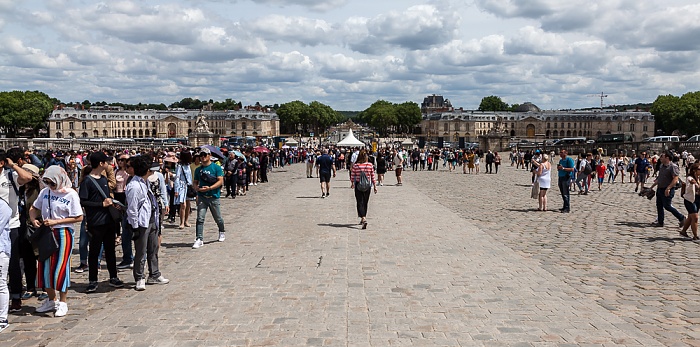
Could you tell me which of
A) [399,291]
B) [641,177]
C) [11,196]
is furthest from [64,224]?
[641,177]

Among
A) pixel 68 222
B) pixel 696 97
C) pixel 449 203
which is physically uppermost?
pixel 696 97

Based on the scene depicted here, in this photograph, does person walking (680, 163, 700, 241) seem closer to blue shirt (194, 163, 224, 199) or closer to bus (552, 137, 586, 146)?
blue shirt (194, 163, 224, 199)

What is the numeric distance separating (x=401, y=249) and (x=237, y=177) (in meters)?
12.0

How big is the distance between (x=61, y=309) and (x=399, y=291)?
13.1 ft

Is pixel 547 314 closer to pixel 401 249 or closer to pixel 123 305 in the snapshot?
pixel 401 249

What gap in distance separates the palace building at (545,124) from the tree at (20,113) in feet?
278

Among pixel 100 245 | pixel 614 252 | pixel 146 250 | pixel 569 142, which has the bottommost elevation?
pixel 614 252

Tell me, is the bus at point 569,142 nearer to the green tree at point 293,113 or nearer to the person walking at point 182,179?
the person walking at point 182,179

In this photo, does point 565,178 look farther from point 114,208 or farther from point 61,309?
point 61,309

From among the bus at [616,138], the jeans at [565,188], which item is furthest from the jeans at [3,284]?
the bus at [616,138]

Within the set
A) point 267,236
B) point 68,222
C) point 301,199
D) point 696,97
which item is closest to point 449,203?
point 301,199

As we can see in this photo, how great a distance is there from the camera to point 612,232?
12.9m

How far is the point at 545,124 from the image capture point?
15412 cm

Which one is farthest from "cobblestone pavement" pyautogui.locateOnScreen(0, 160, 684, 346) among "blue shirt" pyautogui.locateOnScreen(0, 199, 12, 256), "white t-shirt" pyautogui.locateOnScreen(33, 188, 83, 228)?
"white t-shirt" pyautogui.locateOnScreen(33, 188, 83, 228)
